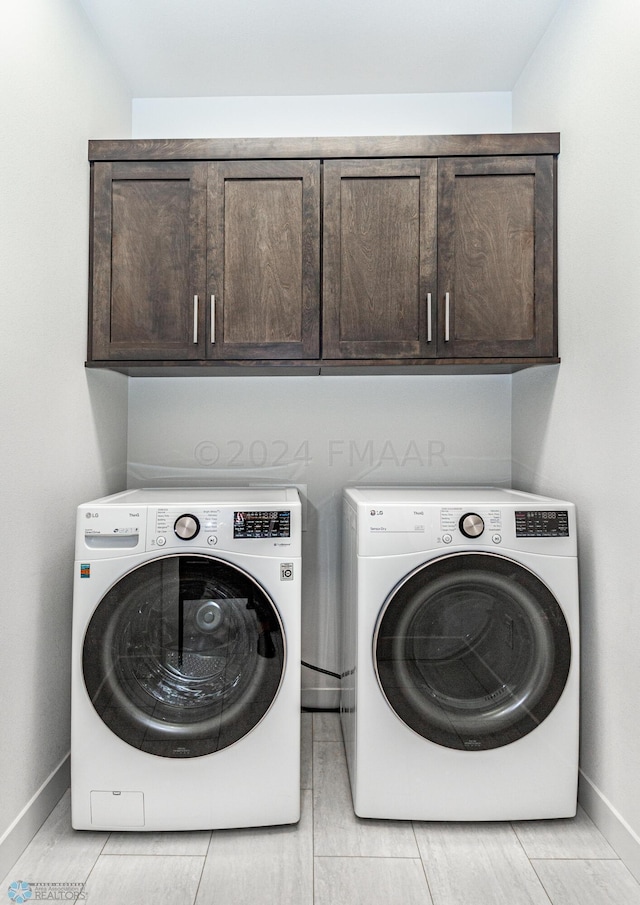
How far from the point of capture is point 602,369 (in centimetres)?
166

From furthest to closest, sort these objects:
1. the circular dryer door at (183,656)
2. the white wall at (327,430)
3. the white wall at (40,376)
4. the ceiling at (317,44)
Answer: the white wall at (327,430), the ceiling at (317,44), the circular dryer door at (183,656), the white wall at (40,376)

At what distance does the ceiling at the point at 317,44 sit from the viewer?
1.91 m

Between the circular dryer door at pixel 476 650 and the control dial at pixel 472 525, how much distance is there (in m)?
0.06

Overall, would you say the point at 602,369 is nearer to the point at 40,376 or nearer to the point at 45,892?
the point at 40,376

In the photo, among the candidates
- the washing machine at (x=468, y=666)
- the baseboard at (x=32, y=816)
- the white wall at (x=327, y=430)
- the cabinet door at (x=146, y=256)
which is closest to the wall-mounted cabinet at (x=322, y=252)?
the cabinet door at (x=146, y=256)

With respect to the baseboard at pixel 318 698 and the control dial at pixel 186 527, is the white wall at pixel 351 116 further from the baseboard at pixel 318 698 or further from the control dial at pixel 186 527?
the baseboard at pixel 318 698

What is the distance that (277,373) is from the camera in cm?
223

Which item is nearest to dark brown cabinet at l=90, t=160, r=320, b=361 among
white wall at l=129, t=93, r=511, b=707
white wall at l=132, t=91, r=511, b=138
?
white wall at l=129, t=93, r=511, b=707

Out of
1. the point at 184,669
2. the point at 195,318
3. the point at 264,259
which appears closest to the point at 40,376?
the point at 195,318

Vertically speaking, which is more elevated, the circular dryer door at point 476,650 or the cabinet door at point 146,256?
the cabinet door at point 146,256

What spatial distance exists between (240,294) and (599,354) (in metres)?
1.18

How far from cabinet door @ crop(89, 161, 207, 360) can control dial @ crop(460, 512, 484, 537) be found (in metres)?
1.06

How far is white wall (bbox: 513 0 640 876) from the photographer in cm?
151

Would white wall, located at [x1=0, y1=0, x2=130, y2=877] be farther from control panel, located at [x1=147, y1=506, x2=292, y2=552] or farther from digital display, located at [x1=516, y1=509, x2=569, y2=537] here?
digital display, located at [x1=516, y1=509, x2=569, y2=537]
